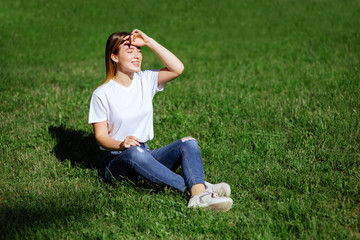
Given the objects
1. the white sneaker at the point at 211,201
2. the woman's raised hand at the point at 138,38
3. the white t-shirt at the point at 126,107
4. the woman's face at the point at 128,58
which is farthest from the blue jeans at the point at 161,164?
the woman's raised hand at the point at 138,38

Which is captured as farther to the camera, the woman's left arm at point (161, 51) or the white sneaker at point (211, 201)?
the woman's left arm at point (161, 51)

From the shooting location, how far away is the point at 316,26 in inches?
474

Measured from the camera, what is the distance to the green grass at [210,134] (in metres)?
3.68

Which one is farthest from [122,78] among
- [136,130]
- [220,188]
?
[220,188]

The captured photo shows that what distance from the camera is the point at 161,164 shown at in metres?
4.01

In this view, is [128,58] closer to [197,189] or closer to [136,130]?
Answer: [136,130]

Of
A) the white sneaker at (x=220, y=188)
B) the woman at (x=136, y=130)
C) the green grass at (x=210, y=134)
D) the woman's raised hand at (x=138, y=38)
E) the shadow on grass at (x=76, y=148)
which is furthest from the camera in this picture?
the shadow on grass at (x=76, y=148)

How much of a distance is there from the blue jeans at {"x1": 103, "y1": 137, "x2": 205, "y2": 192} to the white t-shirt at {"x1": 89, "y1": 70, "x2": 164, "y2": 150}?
0.85 ft

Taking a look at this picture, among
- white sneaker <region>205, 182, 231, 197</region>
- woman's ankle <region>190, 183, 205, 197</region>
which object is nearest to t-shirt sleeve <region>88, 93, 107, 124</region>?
woman's ankle <region>190, 183, 205, 197</region>

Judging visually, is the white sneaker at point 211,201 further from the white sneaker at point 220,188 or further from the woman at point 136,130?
the white sneaker at point 220,188

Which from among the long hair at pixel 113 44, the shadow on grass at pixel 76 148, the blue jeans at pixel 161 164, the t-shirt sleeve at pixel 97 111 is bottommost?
the shadow on grass at pixel 76 148

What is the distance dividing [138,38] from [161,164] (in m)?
1.36

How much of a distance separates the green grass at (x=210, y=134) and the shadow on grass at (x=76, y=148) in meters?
0.02

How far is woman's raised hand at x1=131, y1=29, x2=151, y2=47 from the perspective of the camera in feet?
13.6
